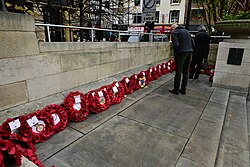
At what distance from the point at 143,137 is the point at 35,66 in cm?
225

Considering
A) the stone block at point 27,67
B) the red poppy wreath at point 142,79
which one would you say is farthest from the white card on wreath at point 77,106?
the red poppy wreath at point 142,79

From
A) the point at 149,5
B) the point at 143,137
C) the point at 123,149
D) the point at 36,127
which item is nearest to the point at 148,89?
the point at 143,137

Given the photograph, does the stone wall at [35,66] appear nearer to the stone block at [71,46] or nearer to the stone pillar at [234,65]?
the stone block at [71,46]

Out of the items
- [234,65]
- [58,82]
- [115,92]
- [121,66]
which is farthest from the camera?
[121,66]

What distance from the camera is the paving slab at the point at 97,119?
9.12 ft

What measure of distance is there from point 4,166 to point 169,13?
2881 cm

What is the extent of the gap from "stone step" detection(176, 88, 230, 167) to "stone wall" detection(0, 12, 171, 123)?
8.13ft

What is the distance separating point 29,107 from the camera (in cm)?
270

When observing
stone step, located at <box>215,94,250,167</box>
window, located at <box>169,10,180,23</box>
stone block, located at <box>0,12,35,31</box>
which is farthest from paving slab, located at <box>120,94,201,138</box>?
window, located at <box>169,10,180,23</box>

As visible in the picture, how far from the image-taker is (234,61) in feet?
15.9

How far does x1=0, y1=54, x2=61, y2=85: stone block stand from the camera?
2.42m

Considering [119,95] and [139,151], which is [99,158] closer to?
[139,151]

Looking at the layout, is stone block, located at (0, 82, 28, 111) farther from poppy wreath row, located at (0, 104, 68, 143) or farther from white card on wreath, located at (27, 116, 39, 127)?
white card on wreath, located at (27, 116, 39, 127)

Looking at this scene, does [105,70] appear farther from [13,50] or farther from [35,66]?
[13,50]
